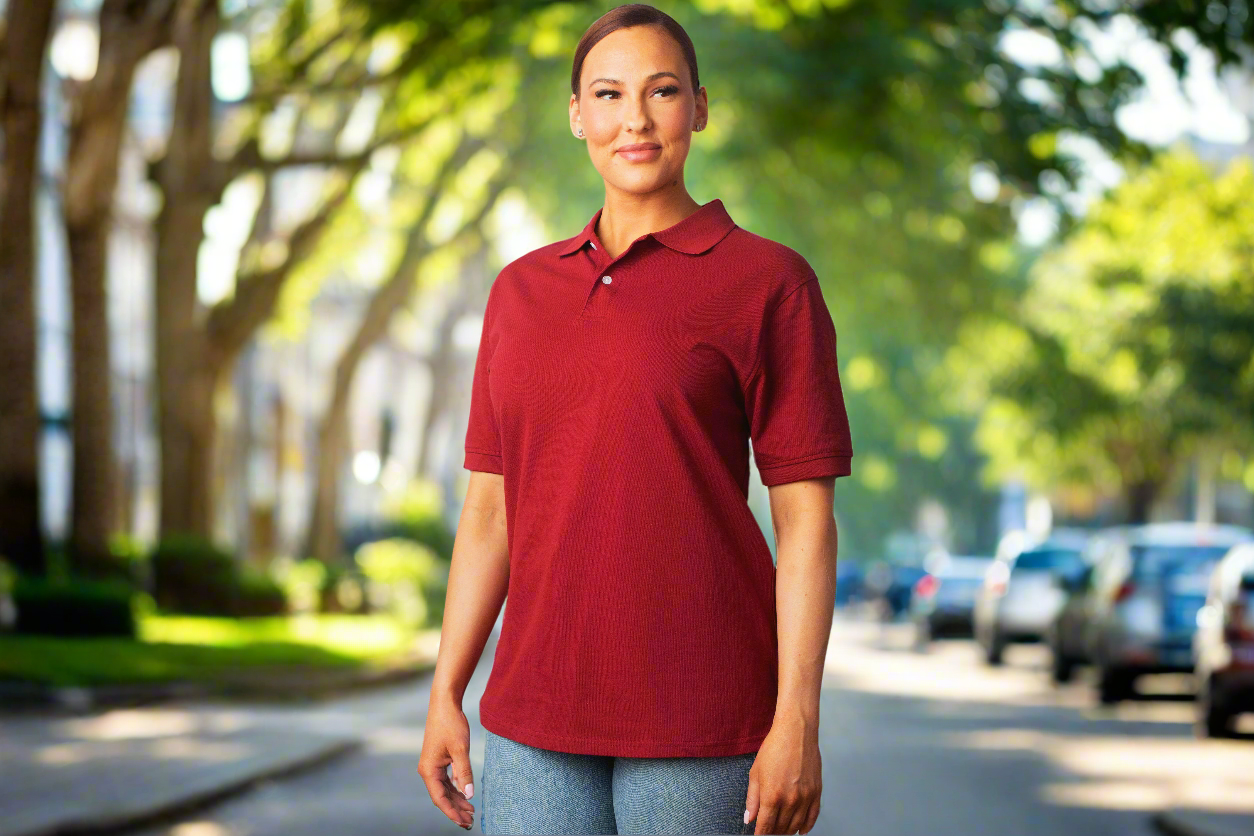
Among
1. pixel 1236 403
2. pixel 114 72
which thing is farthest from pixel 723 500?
pixel 1236 403

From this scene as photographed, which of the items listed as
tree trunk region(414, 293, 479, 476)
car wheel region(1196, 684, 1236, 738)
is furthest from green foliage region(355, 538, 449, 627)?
car wheel region(1196, 684, 1236, 738)

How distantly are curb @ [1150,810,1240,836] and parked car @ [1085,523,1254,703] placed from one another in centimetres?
756

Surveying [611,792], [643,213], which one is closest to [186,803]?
[611,792]

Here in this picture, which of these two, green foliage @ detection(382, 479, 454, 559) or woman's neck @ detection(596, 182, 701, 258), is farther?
green foliage @ detection(382, 479, 454, 559)

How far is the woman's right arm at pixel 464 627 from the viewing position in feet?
10.1

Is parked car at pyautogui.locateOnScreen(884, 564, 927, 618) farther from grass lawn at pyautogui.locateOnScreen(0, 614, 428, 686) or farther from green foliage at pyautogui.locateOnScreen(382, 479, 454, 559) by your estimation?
grass lawn at pyautogui.locateOnScreen(0, 614, 428, 686)

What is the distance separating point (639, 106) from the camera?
2.96 metres

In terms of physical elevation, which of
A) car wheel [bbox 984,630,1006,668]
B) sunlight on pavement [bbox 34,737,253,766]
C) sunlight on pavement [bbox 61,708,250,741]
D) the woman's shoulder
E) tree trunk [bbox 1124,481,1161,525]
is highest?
the woman's shoulder

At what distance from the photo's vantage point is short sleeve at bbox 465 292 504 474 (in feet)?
10.2

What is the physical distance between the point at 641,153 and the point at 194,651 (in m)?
17.4

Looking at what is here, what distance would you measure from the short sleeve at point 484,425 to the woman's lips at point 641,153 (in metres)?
0.33

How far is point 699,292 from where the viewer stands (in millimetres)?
2875

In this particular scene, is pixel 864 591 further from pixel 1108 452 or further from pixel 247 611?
pixel 247 611

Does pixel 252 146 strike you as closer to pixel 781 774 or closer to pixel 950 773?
pixel 950 773
